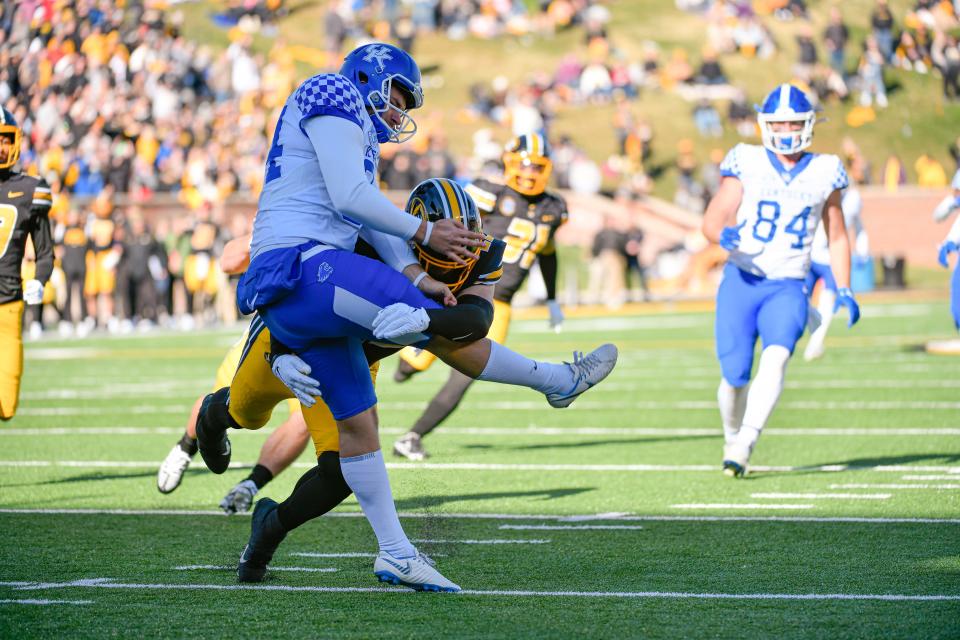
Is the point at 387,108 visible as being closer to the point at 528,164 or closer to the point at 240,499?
the point at 240,499

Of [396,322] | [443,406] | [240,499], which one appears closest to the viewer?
[396,322]

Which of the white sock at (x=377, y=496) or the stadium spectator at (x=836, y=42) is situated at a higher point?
the stadium spectator at (x=836, y=42)

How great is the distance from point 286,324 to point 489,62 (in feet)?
117

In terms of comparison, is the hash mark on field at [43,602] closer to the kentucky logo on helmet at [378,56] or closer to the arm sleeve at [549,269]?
the kentucky logo on helmet at [378,56]

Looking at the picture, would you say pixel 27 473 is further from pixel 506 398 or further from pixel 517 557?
pixel 506 398

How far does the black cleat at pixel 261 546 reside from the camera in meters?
4.97

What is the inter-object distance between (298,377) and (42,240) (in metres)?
3.94

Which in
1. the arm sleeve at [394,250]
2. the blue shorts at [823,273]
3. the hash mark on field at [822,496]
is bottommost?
the hash mark on field at [822,496]

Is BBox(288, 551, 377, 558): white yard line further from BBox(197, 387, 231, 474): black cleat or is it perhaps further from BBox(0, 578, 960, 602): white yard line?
BBox(0, 578, 960, 602): white yard line

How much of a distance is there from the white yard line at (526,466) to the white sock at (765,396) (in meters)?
0.46

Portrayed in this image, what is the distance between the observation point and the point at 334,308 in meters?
4.48

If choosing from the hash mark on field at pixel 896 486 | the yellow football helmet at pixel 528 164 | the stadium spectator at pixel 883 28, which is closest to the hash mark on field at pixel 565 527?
the hash mark on field at pixel 896 486

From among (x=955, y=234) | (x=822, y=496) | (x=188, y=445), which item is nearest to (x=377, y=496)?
(x=188, y=445)

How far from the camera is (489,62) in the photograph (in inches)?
1559
